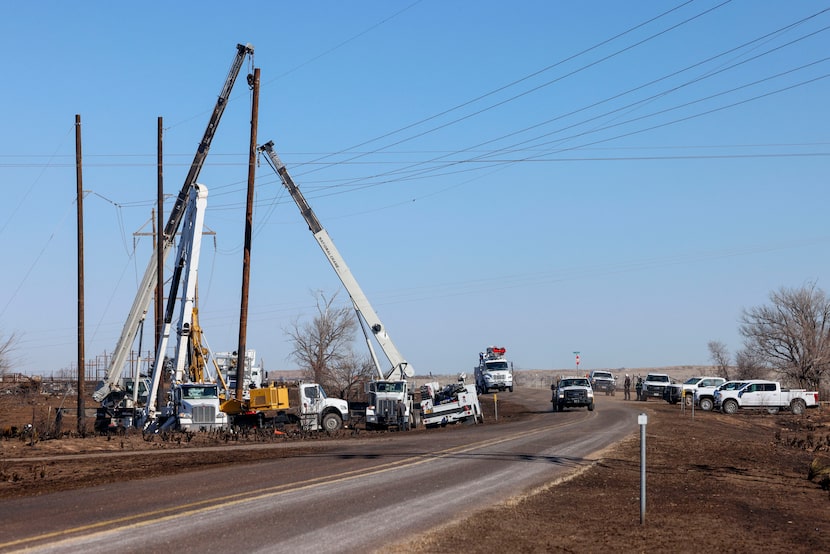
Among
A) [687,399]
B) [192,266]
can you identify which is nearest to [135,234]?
[192,266]

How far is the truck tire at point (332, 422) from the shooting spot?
137 ft

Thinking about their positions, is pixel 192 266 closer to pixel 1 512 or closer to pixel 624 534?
pixel 1 512

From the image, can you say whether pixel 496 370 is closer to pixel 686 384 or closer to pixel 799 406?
pixel 686 384

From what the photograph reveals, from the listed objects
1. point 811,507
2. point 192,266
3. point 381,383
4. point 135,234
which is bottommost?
point 811,507

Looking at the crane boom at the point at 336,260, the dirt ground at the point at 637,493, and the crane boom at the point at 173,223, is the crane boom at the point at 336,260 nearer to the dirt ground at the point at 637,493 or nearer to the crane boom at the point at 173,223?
the crane boom at the point at 173,223

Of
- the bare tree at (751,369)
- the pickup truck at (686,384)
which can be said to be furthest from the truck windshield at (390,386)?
the bare tree at (751,369)

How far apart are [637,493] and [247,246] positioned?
1166 inches

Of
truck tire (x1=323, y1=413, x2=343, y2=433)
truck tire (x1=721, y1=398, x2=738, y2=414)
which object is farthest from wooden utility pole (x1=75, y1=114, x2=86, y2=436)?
truck tire (x1=721, y1=398, x2=738, y2=414)

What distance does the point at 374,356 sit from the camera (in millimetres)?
45781

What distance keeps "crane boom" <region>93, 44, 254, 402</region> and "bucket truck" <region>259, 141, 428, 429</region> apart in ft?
11.3

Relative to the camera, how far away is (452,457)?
78.0ft

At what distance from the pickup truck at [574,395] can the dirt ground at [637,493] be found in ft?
47.1

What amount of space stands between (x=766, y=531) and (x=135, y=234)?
52.5 meters

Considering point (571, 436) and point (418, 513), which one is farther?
point (571, 436)
